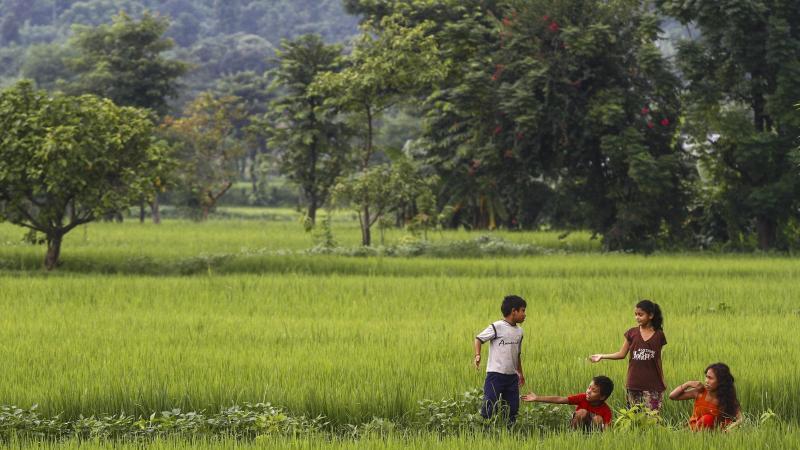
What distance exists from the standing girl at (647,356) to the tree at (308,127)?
29.8m

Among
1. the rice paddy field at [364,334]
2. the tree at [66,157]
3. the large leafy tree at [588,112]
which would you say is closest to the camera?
the rice paddy field at [364,334]

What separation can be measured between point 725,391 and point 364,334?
19.3 ft

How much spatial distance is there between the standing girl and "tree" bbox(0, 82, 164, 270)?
1482cm

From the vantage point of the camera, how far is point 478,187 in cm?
3638

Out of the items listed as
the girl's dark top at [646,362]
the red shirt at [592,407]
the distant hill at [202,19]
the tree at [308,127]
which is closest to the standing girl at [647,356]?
the girl's dark top at [646,362]

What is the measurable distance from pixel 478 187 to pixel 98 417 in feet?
89.2

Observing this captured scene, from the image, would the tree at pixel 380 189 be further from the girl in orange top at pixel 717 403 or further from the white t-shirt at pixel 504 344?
the girl in orange top at pixel 717 403

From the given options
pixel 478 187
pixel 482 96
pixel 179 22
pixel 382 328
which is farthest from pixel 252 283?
pixel 179 22

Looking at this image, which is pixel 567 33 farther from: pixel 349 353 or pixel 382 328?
pixel 349 353

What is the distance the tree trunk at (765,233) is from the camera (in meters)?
27.5

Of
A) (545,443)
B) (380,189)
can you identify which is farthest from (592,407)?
(380,189)

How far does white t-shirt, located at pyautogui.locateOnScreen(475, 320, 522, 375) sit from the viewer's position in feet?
29.0

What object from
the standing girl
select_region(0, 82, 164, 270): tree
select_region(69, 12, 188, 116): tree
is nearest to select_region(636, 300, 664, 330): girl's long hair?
the standing girl

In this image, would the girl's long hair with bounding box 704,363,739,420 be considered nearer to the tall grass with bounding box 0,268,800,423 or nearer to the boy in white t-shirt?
the boy in white t-shirt
